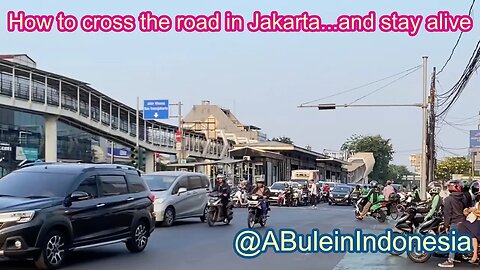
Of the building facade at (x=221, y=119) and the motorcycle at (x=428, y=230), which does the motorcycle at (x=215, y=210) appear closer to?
the motorcycle at (x=428, y=230)

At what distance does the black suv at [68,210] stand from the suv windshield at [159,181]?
24.1ft

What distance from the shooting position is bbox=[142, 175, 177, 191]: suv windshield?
22312 millimetres

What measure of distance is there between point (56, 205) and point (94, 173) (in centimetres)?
151

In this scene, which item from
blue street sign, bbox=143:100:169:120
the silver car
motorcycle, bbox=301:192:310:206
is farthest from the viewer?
motorcycle, bbox=301:192:310:206

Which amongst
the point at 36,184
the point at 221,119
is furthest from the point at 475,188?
the point at 221,119

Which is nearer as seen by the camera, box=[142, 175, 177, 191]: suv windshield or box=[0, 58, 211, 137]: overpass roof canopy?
box=[142, 175, 177, 191]: suv windshield

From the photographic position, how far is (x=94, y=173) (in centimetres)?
1309

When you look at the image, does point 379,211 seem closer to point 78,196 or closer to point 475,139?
point 78,196

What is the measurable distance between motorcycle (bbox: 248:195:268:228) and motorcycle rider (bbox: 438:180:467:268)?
9.41 m

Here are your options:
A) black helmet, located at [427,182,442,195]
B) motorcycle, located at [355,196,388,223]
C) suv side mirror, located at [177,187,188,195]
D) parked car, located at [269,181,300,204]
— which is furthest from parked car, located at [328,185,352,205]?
suv side mirror, located at [177,187,188,195]

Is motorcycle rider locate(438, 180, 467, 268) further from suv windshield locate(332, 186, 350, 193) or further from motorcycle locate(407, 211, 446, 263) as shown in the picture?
suv windshield locate(332, 186, 350, 193)

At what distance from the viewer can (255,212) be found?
21.7 metres

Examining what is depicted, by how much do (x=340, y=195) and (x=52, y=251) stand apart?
3770 centimetres

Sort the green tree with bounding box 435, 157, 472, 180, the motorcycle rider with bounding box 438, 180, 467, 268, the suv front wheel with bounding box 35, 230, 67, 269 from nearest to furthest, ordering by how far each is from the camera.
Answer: the suv front wheel with bounding box 35, 230, 67, 269 < the motorcycle rider with bounding box 438, 180, 467, 268 < the green tree with bounding box 435, 157, 472, 180
